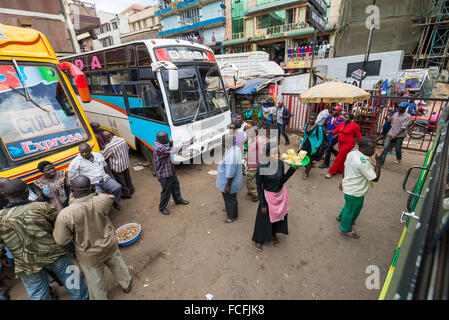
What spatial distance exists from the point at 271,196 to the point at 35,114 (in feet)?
14.0

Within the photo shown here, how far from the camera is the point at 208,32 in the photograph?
28000 mm

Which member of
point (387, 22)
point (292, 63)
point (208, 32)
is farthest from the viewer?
point (208, 32)

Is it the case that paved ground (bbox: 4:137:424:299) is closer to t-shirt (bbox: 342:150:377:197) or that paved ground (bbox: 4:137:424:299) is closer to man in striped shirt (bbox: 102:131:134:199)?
man in striped shirt (bbox: 102:131:134:199)

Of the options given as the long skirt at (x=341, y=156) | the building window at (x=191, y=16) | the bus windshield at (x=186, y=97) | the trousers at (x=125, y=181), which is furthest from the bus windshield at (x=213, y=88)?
the building window at (x=191, y=16)

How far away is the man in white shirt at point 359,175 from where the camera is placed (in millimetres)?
3082

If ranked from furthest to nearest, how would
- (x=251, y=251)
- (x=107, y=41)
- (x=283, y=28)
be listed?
1. (x=107, y=41)
2. (x=283, y=28)
3. (x=251, y=251)

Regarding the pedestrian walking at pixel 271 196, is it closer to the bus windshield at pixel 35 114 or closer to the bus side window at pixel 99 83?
the bus windshield at pixel 35 114

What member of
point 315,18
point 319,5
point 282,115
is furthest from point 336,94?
point 319,5

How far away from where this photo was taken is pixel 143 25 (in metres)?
38.7

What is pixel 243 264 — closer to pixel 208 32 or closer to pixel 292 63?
pixel 292 63

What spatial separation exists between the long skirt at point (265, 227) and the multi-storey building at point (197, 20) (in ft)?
90.4

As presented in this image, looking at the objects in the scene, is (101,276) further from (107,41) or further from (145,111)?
(107,41)
